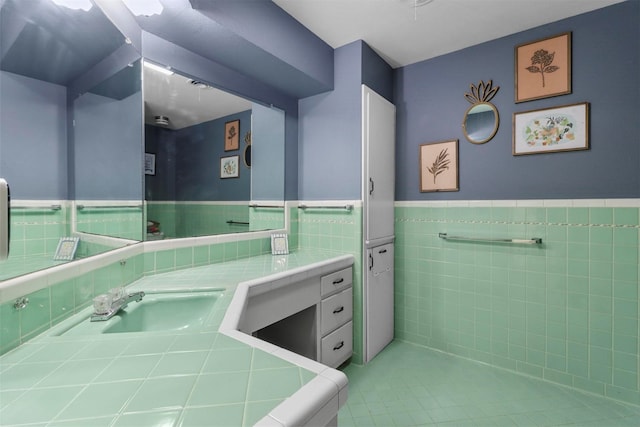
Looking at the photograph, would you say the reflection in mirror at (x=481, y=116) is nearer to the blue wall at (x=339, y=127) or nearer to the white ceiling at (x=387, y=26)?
the white ceiling at (x=387, y=26)

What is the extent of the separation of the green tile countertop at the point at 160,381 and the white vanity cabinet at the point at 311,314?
701mm

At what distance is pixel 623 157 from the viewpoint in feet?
5.82

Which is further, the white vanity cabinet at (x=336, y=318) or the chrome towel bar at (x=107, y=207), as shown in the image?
the white vanity cabinet at (x=336, y=318)

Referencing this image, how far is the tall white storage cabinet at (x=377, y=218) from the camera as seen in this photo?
7.14 ft

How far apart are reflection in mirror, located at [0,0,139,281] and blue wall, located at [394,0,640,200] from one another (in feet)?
7.27

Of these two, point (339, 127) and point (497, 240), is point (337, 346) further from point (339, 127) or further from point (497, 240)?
point (339, 127)

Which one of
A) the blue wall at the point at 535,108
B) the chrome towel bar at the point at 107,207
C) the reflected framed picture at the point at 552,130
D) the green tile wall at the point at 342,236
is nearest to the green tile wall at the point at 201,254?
the chrome towel bar at the point at 107,207

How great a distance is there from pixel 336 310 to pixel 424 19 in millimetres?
2043

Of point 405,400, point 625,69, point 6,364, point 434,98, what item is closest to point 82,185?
point 6,364

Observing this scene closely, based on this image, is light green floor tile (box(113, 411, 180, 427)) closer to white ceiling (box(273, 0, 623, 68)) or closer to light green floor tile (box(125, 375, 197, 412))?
light green floor tile (box(125, 375, 197, 412))

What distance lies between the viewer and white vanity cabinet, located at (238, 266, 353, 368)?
1585mm

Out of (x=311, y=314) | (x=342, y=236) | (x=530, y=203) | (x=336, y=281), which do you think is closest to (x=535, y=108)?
(x=530, y=203)

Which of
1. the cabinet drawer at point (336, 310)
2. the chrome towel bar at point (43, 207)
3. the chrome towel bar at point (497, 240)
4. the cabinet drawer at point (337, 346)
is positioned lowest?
the cabinet drawer at point (337, 346)

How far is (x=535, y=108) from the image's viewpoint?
2.02 m
